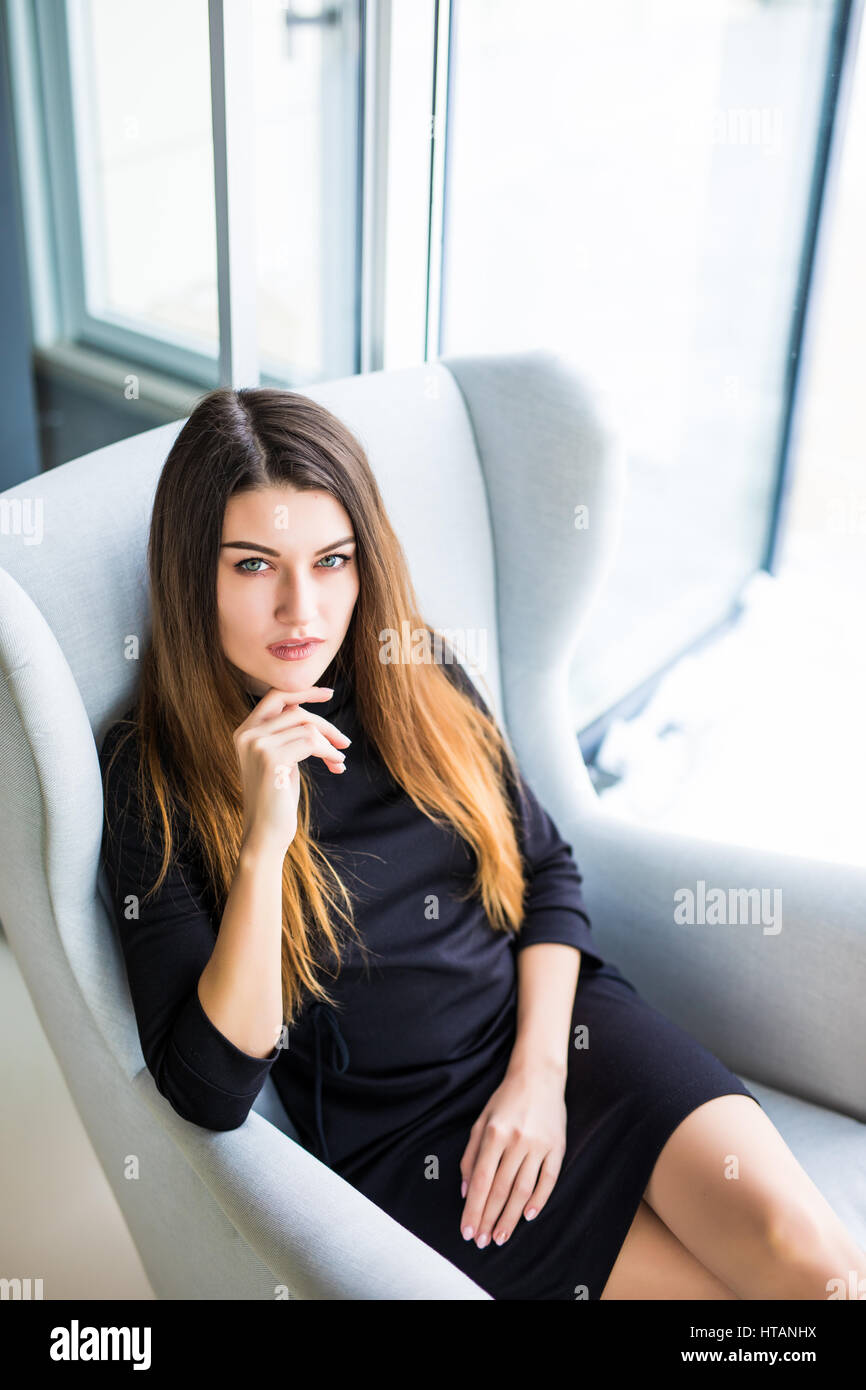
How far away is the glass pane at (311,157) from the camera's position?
5.36ft

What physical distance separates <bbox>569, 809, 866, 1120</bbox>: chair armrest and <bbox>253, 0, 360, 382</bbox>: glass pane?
88 centimetres

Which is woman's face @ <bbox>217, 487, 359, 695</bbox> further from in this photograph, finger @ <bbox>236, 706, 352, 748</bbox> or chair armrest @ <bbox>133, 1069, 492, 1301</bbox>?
chair armrest @ <bbox>133, 1069, 492, 1301</bbox>

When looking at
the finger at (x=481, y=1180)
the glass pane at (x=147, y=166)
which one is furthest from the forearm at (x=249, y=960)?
the glass pane at (x=147, y=166)

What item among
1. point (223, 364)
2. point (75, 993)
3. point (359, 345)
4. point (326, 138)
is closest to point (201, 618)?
point (75, 993)

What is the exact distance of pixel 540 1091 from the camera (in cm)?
102

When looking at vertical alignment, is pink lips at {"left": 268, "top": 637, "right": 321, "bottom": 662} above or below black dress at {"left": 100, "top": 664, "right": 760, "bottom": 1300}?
above

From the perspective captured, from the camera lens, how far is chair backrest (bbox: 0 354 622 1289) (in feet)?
2.91

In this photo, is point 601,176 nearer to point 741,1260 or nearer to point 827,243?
point 827,243

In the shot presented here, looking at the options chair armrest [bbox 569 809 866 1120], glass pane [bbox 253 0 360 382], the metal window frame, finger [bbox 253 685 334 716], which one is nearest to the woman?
finger [bbox 253 685 334 716]

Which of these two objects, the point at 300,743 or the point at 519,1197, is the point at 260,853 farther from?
the point at 519,1197

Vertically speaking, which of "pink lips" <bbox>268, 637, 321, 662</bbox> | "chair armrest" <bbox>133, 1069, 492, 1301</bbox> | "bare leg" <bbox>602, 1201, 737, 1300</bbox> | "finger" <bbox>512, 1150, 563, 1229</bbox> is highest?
"pink lips" <bbox>268, 637, 321, 662</bbox>

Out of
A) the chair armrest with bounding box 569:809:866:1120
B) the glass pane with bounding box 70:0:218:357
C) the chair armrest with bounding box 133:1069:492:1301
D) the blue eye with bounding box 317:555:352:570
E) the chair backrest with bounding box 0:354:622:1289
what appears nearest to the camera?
the chair armrest with bounding box 133:1069:492:1301

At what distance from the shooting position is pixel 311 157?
168cm

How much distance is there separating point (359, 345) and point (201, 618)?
2.70 ft
